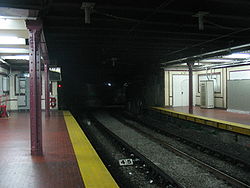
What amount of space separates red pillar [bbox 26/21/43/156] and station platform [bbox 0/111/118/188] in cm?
36

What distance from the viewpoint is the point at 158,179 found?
5.96 m

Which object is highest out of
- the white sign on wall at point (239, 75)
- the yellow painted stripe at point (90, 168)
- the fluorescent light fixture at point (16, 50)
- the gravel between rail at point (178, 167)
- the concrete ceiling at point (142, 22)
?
the concrete ceiling at point (142, 22)

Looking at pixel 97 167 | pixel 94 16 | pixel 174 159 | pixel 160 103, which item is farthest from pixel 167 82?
pixel 97 167

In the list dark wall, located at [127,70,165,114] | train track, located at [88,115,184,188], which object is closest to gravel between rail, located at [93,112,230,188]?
train track, located at [88,115,184,188]

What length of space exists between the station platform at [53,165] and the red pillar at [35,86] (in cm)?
36

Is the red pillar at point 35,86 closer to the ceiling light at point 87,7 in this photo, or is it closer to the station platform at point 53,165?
the station platform at point 53,165

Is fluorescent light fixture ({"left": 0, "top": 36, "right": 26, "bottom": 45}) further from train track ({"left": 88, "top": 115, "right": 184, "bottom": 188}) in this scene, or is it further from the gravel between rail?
the gravel between rail

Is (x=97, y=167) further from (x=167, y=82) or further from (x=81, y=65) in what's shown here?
(x=167, y=82)

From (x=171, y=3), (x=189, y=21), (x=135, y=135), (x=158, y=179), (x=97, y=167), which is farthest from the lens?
(x=135, y=135)

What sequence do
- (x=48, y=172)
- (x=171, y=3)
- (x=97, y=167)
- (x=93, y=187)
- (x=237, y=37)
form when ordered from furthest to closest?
(x=237, y=37) → (x=171, y=3) → (x=97, y=167) → (x=48, y=172) → (x=93, y=187)

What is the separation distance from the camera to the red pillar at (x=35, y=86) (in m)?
5.32

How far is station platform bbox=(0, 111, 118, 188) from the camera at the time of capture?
403cm

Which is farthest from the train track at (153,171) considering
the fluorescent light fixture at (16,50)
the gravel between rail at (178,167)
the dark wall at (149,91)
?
the dark wall at (149,91)

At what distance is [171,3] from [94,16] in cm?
185
